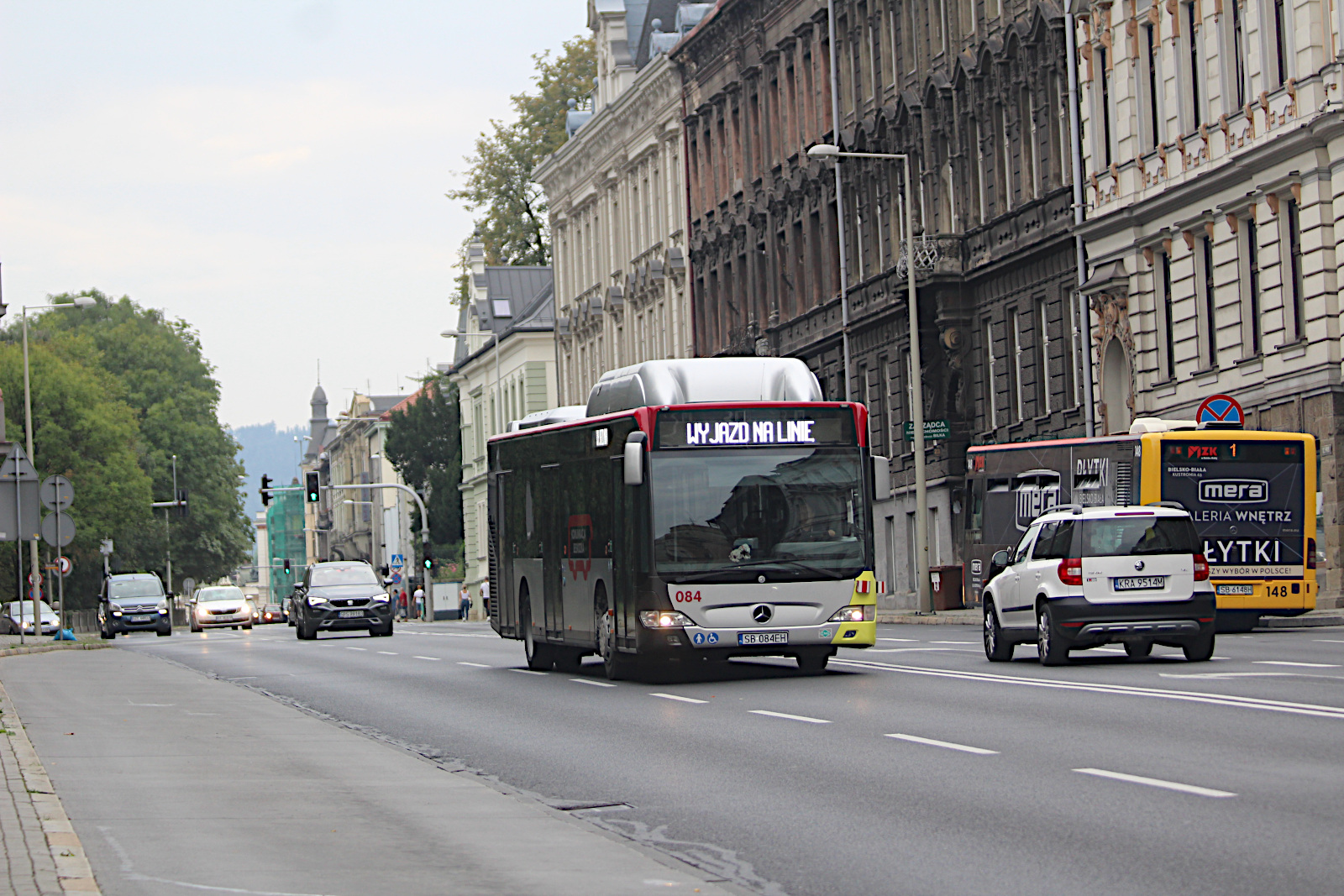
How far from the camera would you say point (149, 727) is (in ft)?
66.0

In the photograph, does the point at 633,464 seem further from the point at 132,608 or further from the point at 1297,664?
the point at 132,608

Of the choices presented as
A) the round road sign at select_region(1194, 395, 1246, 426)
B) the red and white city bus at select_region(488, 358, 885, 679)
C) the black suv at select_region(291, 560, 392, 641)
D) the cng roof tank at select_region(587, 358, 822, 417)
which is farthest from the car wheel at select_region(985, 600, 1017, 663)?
the black suv at select_region(291, 560, 392, 641)

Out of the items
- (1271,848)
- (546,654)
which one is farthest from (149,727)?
(1271,848)

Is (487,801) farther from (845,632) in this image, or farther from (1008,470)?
(1008,470)

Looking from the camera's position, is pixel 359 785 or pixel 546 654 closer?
pixel 359 785

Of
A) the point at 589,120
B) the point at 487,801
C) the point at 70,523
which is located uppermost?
the point at 589,120

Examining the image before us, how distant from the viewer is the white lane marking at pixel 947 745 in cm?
1487

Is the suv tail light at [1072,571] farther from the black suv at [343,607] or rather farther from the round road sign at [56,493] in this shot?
the black suv at [343,607]

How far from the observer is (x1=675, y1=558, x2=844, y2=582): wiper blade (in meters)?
23.6

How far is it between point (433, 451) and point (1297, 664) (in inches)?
3659

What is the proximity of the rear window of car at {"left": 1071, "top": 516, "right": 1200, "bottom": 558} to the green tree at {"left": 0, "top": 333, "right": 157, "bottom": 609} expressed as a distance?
6493 centimetres

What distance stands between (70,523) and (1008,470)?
1612cm

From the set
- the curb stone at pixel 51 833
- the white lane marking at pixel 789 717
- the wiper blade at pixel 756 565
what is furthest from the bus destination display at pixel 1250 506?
the curb stone at pixel 51 833

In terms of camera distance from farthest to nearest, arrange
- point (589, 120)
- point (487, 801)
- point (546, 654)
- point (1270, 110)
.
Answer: point (589, 120), point (1270, 110), point (546, 654), point (487, 801)
